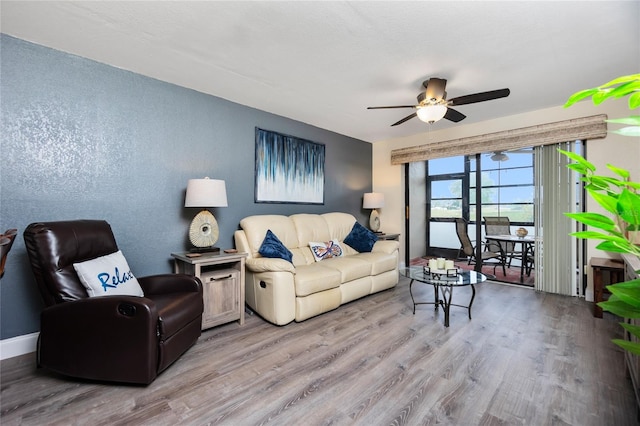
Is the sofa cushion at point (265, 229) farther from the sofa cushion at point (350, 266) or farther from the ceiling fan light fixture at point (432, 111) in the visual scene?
the ceiling fan light fixture at point (432, 111)

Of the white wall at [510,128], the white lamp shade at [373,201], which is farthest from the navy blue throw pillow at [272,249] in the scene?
the white wall at [510,128]

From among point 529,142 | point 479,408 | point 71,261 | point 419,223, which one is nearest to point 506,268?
point 419,223

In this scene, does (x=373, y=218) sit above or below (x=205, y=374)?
above

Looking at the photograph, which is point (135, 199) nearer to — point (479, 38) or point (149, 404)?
point (149, 404)

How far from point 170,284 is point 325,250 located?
6.25 ft

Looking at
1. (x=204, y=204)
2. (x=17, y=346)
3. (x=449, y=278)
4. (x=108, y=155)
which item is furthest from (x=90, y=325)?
(x=449, y=278)

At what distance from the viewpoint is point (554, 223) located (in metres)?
3.76

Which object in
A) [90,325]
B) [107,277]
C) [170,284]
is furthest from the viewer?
[170,284]

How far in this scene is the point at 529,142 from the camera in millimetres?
3803

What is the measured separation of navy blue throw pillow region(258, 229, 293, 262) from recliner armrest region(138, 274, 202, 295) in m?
0.82

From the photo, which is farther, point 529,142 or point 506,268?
point 506,268

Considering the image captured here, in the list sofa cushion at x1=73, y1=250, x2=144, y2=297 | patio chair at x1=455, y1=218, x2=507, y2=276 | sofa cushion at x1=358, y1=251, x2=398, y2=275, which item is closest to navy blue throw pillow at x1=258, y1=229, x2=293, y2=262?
sofa cushion at x1=358, y1=251, x2=398, y2=275

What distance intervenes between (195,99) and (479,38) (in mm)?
2688

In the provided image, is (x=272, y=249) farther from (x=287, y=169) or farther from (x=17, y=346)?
(x=17, y=346)
